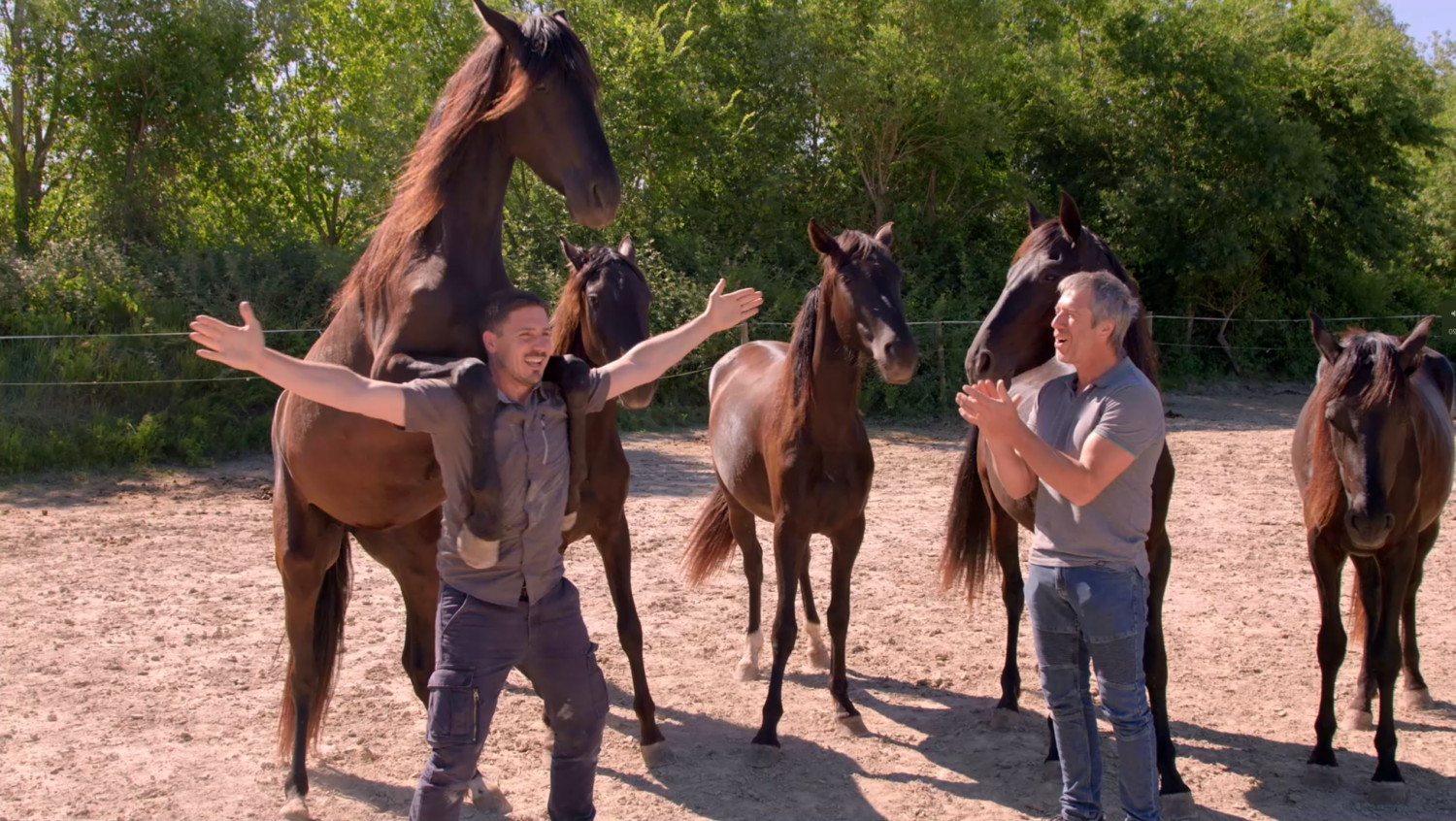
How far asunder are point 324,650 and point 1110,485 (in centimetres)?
301

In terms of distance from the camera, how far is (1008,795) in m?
3.82

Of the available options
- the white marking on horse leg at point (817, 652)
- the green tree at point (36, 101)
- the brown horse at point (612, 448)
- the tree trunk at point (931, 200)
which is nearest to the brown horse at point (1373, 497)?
the white marking on horse leg at point (817, 652)

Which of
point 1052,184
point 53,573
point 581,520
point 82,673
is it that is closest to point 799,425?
point 581,520

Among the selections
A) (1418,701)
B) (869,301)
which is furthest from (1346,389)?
(869,301)

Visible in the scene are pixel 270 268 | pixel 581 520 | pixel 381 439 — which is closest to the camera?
pixel 381 439

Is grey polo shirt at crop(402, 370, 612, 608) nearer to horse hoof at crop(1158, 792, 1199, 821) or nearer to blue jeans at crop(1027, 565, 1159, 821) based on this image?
blue jeans at crop(1027, 565, 1159, 821)

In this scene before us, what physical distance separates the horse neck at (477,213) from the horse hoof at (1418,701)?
14.0 ft

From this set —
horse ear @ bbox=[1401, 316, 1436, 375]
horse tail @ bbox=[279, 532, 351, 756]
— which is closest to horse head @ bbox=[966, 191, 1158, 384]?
horse ear @ bbox=[1401, 316, 1436, 375]

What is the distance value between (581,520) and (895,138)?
15.7m

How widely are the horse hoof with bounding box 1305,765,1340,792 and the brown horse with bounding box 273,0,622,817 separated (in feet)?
9.82

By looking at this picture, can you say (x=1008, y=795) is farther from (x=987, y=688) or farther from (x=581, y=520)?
(x=581, y=520)

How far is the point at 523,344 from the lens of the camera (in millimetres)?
2730

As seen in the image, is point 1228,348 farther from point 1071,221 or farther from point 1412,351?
point 1071,221

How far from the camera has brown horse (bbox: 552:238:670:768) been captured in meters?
4.23
